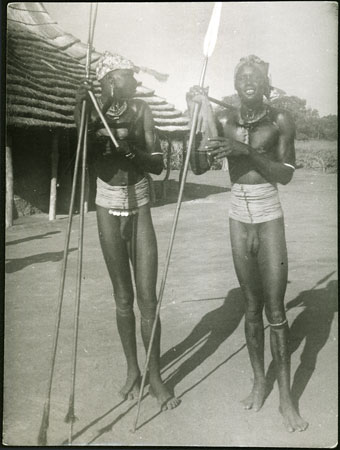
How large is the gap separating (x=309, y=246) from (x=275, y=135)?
393 centimetres

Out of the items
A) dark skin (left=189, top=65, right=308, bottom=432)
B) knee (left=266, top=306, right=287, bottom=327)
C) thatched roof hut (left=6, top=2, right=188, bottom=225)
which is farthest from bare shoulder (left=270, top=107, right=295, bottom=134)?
thatched roof hut (left=6, top=2, right=188, bottom=225)

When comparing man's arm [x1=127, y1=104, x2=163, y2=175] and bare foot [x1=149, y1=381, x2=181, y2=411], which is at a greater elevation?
man's arm [x1=127, y1=104, x2=163, y2=175]

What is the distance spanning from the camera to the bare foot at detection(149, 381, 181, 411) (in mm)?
3877

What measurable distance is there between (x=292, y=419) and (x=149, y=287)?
1.27 m

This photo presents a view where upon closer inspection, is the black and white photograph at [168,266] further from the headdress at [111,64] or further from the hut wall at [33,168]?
the hut wall at [33,168]

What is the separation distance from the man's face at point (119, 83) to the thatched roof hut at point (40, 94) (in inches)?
55.5

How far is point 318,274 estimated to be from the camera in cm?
626

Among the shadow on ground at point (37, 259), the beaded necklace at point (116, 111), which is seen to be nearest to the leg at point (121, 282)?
the beaded necklace at point (116, 111)

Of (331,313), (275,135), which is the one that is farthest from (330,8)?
(331,313)

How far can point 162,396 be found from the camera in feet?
12.8

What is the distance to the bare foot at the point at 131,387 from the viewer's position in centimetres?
401

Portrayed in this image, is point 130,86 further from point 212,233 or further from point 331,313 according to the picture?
point 212,233

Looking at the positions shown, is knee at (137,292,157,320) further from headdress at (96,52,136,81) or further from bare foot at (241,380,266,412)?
headdress at (96,52,136,81)

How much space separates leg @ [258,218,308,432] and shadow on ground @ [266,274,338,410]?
164 millimetres
